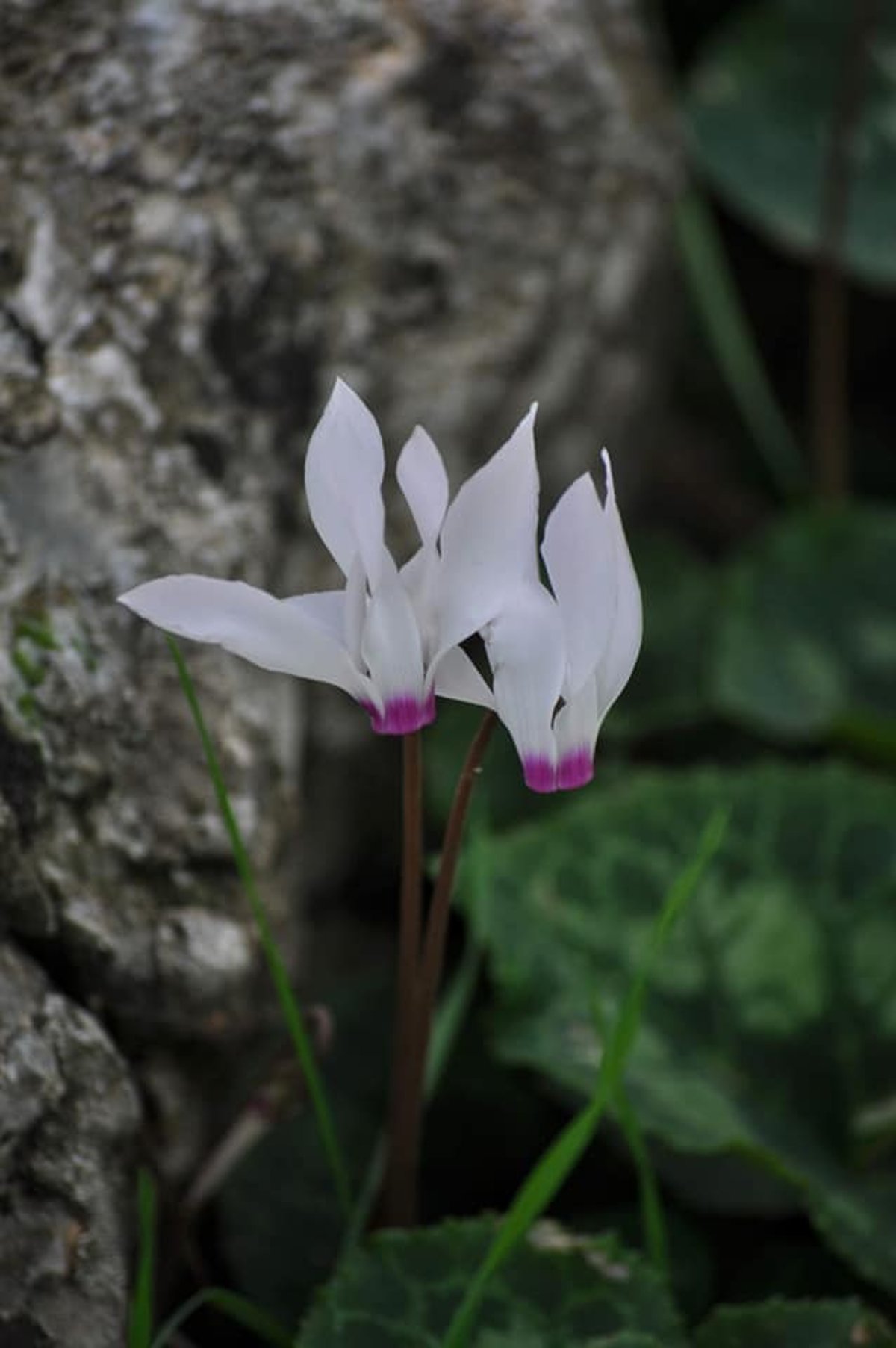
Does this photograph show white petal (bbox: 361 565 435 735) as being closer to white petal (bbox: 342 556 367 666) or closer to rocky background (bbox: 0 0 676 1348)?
white petal (bbox: 342 556 367 666)

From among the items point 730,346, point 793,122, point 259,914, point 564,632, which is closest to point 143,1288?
point 259,914

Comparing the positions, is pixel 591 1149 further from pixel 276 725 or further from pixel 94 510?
pixel 94 510

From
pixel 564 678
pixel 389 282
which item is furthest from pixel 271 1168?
pixel 389 282

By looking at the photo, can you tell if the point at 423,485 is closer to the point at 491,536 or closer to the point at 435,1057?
the point at 491,536

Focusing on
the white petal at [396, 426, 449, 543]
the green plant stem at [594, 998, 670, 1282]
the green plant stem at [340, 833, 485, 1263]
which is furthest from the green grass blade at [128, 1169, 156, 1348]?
the white petal at [396, 426, 449, 543]

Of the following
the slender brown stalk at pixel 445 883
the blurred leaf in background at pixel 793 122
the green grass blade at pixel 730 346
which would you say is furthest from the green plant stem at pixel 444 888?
the blurred leaf in background at pixel 793 122

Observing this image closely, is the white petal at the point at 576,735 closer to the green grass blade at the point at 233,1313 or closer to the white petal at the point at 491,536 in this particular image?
the white petal at the point at 491,536

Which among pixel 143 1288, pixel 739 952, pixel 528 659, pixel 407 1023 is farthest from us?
pixel 739 952

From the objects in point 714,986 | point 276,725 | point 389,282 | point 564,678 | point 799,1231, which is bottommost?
point 799,1231
